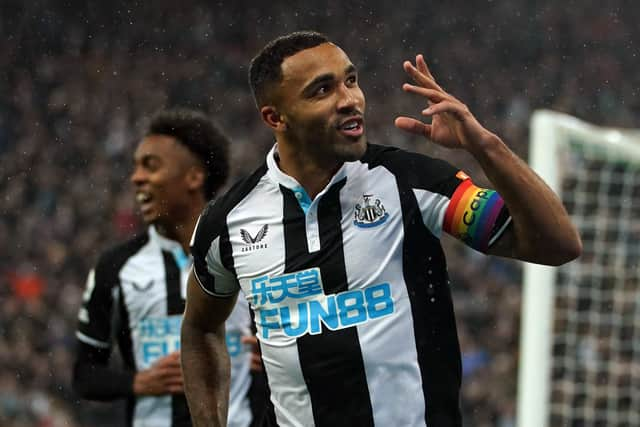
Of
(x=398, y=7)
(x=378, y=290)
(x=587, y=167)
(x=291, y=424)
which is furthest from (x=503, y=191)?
(x=398, y=7)

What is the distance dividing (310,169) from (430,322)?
553 millimetres

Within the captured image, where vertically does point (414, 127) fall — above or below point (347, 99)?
below

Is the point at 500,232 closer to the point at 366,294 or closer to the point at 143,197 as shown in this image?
the point at 366,294

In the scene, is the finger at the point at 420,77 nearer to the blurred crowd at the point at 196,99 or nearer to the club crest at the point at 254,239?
the club crest at the point at 254,239

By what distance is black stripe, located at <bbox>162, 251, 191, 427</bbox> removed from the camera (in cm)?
463

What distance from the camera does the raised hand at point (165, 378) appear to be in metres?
4.54

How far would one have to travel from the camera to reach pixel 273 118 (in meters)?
3.29

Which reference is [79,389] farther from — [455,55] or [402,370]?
[455,55]

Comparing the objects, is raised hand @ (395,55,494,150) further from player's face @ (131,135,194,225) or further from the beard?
player's face @ (131,135,194,225)

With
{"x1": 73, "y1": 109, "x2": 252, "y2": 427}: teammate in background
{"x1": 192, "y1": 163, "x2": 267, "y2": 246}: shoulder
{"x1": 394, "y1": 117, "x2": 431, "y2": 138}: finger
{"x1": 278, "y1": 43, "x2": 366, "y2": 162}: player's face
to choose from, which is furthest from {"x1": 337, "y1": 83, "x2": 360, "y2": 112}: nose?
{"x1": 73, "y1": 109, "x2": 252, "y2": 427}: teammate in background

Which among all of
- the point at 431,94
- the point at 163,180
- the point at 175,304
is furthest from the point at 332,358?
the point at 163,180

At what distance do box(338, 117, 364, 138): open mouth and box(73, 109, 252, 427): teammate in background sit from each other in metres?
1.65

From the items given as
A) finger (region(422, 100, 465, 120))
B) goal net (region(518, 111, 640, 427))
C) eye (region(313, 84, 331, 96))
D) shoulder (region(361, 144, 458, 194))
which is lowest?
goal net (region(518, 111, 640, 427))

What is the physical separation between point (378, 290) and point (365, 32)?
1526 centimetres
